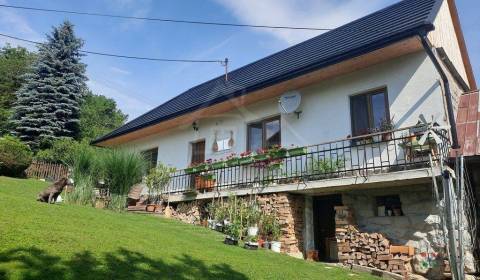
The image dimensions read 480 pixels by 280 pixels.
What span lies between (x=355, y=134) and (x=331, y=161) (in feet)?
3.32

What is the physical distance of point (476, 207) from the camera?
7812 mm

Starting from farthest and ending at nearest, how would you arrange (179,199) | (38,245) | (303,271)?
(179,199) < (303,271) < (38,245)

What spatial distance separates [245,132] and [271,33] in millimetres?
4919

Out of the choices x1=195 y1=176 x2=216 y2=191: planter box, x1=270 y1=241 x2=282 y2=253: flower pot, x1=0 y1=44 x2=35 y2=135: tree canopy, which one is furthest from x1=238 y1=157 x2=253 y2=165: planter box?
x1=0 y1=44 x2=35 y2=135: tree canopy

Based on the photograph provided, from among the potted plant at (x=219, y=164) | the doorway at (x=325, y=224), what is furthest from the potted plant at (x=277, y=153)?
the potted plant at (x=219, y=164)

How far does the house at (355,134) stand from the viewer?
784 centimetres

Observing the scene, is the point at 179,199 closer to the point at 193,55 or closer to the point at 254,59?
the point at 254,59

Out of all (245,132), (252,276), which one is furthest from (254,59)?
(252,276)

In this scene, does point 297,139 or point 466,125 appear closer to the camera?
point 466,125

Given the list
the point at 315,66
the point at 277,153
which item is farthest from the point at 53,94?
the point at 315,66

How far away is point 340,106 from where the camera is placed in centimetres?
1003

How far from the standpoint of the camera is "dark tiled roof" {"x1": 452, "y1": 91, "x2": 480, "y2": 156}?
7544 mm

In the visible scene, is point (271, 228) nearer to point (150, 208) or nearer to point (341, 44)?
point (150, 208)

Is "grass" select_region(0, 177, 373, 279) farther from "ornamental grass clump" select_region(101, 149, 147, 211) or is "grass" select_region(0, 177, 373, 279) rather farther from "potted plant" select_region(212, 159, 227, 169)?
"potted plant" select_region(212, 159, 227, 169)
